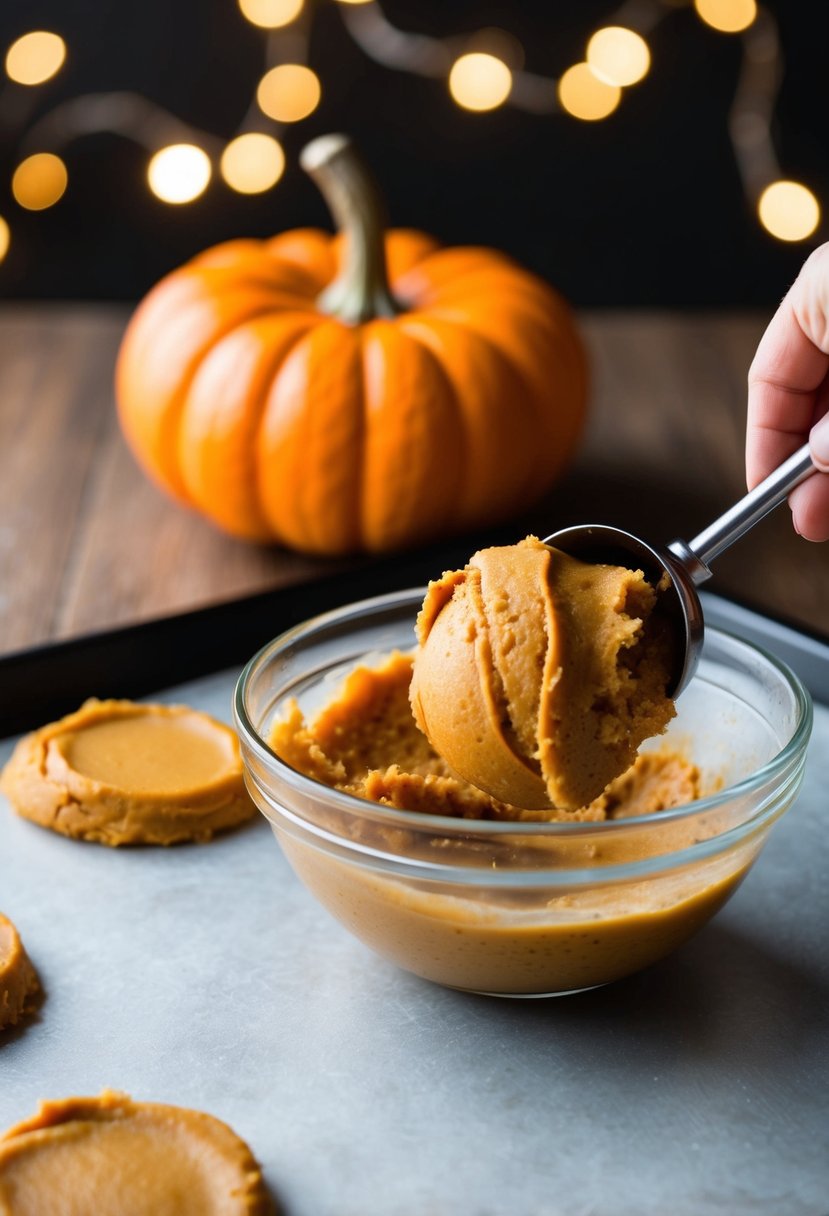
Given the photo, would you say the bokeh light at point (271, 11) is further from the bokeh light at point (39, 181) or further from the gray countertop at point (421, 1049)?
the gray countertop at point (421, 1049)

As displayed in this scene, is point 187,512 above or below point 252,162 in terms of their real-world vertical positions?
below

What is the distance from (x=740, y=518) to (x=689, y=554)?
7 cm

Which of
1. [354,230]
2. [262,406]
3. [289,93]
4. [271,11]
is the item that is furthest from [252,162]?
[262,406]

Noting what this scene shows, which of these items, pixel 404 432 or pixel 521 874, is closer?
pixel 521 874

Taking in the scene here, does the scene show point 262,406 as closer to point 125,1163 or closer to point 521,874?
point 521,874

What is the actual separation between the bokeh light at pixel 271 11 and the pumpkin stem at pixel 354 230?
1.00 m

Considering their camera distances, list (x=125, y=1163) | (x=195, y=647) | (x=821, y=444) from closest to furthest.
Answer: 1. (x=125, y=1163)
2. (x=821, y=444)
3. (x=195, y=647)

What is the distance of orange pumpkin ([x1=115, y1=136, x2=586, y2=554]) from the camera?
2424 millimetres

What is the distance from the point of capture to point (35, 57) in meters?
3.36

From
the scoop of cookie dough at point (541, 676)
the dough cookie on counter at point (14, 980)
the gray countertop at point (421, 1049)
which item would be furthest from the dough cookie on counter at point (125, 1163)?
the scoop of cookie dough at point (541, 676)

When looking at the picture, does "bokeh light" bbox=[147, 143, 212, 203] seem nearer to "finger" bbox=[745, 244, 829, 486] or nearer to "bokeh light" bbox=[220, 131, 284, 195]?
"bokeh light" bbox=[220, 131, 284, 195]

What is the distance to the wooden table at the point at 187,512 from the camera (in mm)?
2502

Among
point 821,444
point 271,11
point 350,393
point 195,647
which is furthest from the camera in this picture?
point 271,11

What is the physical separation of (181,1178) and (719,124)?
9.91ft
